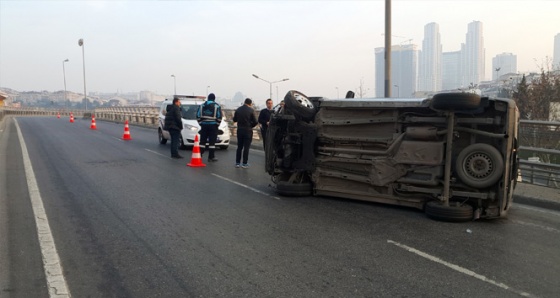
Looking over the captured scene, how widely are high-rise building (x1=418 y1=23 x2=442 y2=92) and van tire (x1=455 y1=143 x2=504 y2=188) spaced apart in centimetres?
2477

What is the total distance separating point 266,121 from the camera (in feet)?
42.1

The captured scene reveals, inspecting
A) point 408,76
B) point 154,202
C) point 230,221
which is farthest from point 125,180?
point 408,76

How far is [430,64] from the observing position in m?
30.2

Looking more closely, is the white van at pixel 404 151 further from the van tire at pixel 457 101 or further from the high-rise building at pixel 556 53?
the high-rise building at pixel 556 53

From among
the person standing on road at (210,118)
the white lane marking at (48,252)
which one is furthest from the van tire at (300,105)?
the person standing on road at (210,118)

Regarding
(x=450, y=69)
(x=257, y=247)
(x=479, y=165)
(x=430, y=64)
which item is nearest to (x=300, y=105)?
(x=479, y=165)

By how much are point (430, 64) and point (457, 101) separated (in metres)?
26.1

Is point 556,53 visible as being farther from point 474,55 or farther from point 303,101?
point 303,101

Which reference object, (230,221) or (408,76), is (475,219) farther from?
(408,76)

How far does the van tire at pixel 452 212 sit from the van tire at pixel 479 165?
1.13ft

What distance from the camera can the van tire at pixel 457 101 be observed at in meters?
5.83

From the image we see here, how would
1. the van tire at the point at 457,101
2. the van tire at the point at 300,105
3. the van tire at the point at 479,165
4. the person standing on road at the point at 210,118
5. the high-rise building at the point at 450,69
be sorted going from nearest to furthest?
the van tire at the point at 457,101
the van tire at the point at 479,165
the van tire at the point at 300,105
the person standing on road at the point at 210,118
the high-rise building at the point at 450,69

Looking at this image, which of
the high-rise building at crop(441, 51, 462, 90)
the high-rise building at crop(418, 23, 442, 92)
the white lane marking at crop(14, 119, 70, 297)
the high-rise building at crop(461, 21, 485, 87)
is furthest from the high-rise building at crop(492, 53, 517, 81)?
the white lane marking at crop(14, 119, 70, 297)

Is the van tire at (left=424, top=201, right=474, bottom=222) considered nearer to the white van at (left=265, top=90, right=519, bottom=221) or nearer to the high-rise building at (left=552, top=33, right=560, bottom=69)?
the white van at (left=265, top=90, right=519, bottom=221)
